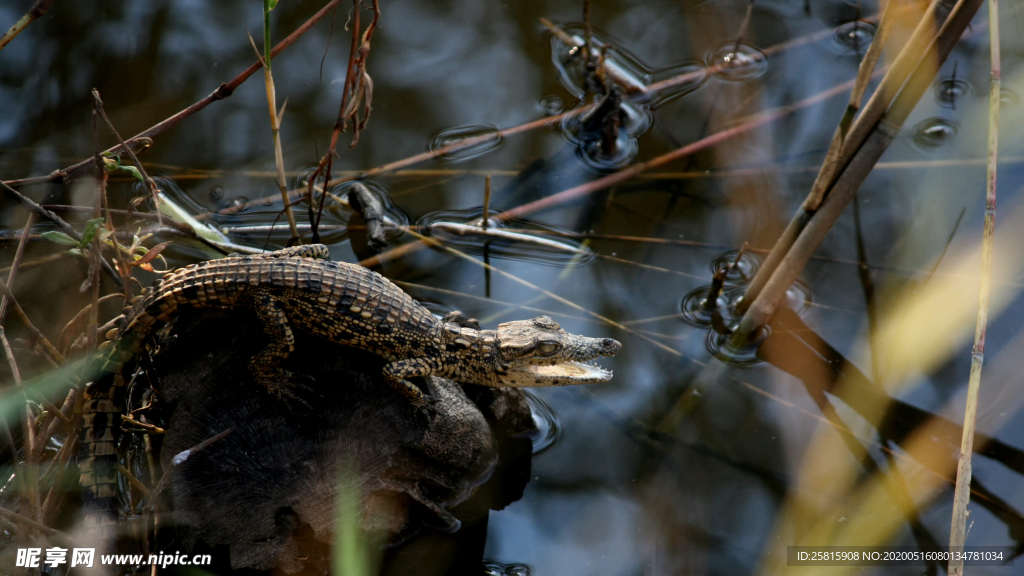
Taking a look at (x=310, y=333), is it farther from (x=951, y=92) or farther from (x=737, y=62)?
(x=951, y=92)

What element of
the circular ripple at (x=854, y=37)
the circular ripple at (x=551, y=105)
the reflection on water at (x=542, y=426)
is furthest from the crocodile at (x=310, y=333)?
the circular ripple at (x=854, y=37)

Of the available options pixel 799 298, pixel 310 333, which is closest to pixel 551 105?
pixel 799 298

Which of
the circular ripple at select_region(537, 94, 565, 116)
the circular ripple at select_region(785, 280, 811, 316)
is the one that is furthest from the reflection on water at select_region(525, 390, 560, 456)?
the circular ripple at select_region(537, 94, 565, 116)

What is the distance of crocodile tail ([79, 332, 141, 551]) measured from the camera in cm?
352

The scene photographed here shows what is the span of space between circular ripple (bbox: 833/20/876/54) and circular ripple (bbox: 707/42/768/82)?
0.68 meters

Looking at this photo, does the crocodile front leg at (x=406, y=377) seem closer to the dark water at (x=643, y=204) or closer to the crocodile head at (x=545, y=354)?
the crocodile head at (x=545, y=354)

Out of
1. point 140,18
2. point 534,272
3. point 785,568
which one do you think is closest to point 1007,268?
point 785,568

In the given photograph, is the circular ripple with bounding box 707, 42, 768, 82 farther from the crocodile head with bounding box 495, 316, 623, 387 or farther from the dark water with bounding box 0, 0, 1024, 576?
the crocodile head with bounding box 495, 316, 623, 387

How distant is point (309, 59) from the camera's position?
6375 millimetres

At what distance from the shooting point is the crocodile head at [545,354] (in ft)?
12.7

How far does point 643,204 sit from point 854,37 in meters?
2.83

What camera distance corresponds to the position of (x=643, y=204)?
5.41m

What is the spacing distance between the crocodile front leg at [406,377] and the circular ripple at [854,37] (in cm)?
499

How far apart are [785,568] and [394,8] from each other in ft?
18.7
